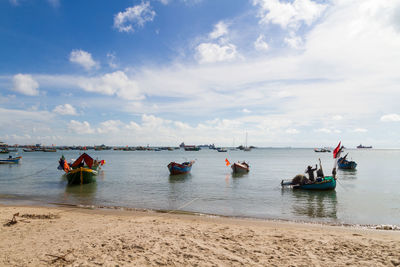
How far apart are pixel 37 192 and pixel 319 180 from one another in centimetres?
2485

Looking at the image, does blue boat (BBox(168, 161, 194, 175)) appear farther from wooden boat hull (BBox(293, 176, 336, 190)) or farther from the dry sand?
the dry sand

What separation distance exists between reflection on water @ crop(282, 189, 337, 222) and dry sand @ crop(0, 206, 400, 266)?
400 centimetres

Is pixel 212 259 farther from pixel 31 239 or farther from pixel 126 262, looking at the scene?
pixel 31 239

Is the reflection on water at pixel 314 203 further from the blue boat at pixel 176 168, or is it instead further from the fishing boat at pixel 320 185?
the blue boat at pixel 176 168

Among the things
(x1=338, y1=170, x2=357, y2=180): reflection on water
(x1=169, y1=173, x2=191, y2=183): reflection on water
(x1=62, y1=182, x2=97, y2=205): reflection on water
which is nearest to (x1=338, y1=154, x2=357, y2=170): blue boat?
(x1=338, y1=170, x2=357, y2=180): reflection on water

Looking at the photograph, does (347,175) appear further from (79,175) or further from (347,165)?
(79,175)

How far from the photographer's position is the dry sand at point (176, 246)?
6.61 metres

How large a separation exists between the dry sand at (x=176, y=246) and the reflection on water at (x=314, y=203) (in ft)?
13.1

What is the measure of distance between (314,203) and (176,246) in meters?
13.4

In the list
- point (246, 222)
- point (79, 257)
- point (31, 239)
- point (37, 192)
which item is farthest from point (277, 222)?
point (37, 192)

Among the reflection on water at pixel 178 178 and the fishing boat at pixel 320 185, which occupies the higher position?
the fishing boat at pixel 320 185

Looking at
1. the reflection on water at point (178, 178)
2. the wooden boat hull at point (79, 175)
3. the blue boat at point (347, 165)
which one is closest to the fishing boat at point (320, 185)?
the reflection on water at point (178, 178)

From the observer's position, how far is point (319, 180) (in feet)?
71.5

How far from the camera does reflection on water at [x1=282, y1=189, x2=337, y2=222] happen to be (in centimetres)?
1451
